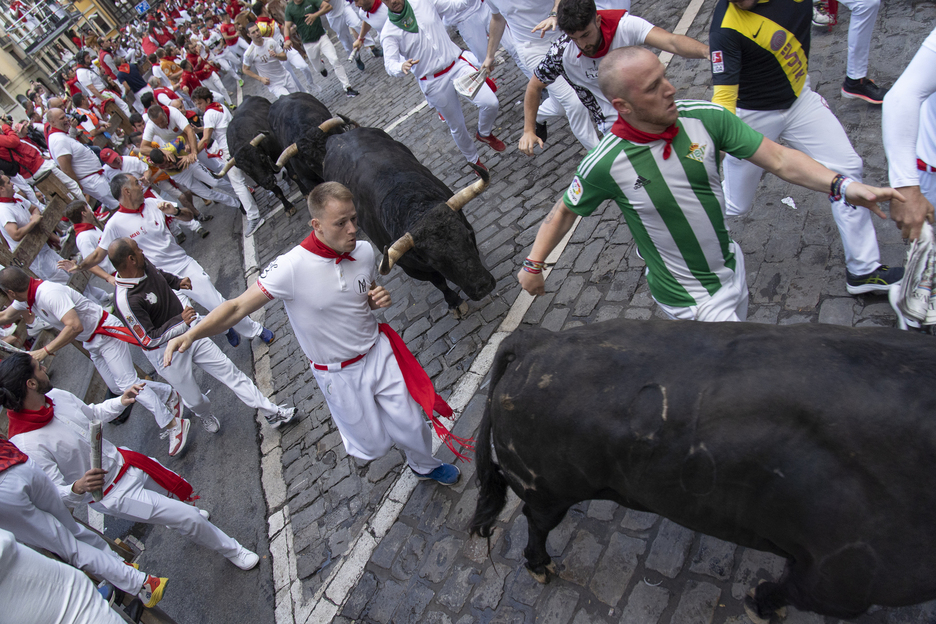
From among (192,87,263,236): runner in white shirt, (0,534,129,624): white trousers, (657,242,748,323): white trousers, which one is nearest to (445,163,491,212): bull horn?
(657,242,748,323): white trousers

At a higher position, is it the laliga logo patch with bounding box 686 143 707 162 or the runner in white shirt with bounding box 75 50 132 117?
the runner in white shirt with bounding box 75 50 132 117

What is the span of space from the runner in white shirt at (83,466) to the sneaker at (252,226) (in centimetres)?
652

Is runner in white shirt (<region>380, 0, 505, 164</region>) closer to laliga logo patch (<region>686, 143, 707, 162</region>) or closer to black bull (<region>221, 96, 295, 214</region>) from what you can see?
black bull (<region>221, 96, 295, 214</region>)

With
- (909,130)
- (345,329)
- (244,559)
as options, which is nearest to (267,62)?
(345,329)

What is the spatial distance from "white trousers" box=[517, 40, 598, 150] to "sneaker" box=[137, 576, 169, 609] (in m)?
6.12

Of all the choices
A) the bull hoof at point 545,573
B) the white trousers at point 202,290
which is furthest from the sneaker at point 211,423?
the bull hoof at point 545,573

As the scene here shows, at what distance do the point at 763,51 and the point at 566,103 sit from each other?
2.58m

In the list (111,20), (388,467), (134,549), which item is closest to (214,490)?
(134,549)

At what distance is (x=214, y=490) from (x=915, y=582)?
20.4 ft

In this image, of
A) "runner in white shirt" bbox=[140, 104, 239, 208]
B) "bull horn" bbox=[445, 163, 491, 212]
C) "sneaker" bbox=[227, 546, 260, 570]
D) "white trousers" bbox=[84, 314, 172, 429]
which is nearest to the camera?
"sneaker" bbox=[227, 546, 260, 570]

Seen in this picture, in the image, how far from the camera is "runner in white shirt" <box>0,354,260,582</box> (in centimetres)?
436

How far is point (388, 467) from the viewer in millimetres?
5125

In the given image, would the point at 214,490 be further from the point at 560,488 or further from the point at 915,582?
the point at 915,582

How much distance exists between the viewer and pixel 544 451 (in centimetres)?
287
